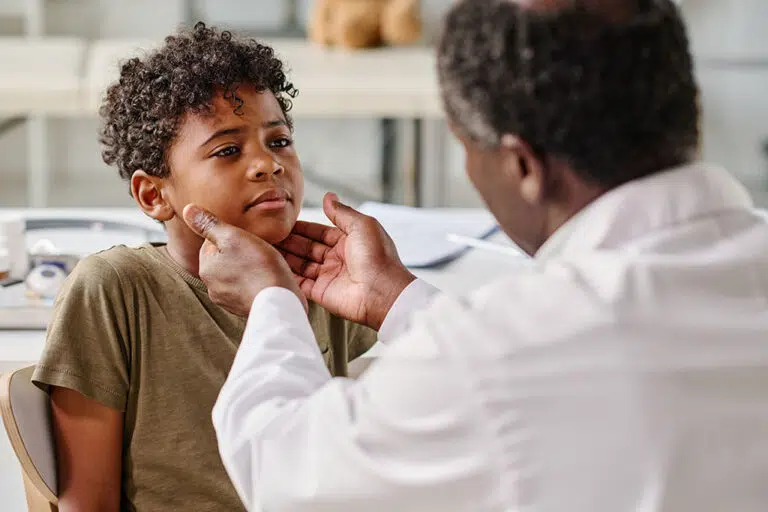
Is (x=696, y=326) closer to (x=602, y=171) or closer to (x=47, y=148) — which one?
(x=602, y=171)

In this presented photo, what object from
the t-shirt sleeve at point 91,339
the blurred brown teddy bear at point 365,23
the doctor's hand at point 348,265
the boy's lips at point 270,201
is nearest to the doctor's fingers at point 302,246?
the doctor's hand at point 348,265

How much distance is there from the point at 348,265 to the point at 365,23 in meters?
3.61

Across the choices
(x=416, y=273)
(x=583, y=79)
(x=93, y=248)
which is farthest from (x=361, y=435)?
(x=93, y=248)

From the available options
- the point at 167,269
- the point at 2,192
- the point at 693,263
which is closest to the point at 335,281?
the point at 167,269

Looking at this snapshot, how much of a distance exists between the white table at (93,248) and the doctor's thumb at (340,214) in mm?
418

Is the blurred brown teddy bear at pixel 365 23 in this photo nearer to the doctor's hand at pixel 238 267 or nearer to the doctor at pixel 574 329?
the doctor's hand at pixel 238 267

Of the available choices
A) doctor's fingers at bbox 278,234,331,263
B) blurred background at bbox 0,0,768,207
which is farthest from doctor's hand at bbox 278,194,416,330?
blurred background at bbox 0,0,768,207

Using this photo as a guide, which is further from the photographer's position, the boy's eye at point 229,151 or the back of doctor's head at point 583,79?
the boy's eye at point 229,151

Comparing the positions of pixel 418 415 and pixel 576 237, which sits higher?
pixel 576 237

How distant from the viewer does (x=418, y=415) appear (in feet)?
2.69

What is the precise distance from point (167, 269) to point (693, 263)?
2.42 feet

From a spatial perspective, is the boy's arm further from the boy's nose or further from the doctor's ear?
the doctor's ear

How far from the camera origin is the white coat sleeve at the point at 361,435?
31.8 inches

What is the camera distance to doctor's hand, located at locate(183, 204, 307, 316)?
1138 millimetres
